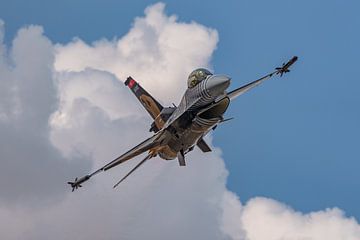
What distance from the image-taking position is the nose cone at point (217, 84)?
315 feet

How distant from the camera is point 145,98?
126 meters

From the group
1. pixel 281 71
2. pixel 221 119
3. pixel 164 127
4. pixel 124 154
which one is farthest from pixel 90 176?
pixel 281 71

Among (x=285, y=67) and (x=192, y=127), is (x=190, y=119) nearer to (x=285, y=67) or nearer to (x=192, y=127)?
(x=192, y=127)

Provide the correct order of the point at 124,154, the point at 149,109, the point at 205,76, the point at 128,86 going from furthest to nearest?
the point at 128,86 → the point at 149,109 → the point at 124,154 → the point at 205,76

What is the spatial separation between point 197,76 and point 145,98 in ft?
86.6

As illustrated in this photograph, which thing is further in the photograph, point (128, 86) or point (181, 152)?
point (128, 86)

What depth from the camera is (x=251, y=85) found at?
10531cm

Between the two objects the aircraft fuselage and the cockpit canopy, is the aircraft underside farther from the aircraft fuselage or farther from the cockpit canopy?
the cockpit canopy

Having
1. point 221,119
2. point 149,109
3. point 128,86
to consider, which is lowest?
point 221,119

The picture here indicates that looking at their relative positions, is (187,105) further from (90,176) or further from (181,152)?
(90,176)

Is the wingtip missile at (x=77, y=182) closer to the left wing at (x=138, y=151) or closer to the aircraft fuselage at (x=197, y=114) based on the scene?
the left wing at (x=138, y=151)

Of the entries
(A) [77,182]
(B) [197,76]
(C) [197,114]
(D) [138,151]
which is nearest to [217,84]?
(B) [197,76]

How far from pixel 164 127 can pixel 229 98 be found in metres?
9.96

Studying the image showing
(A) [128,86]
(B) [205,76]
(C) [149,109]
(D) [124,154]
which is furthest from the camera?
(A) [128,86]
